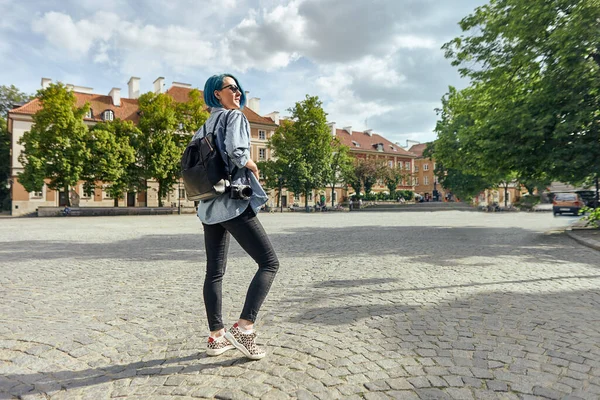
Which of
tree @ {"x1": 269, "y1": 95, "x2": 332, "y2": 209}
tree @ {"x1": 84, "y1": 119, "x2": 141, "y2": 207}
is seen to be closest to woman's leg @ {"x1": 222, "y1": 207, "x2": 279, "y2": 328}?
tree @ {"x1": 84, "y1": 119, "x2": 141, "y2": 207}

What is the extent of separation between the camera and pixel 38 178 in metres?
33.8

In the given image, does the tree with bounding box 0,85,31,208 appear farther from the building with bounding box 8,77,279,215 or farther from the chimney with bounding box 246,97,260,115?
the chimney with bounding box 246,97,260,115

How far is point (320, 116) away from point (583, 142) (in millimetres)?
37993

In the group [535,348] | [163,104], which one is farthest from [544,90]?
[163,104]

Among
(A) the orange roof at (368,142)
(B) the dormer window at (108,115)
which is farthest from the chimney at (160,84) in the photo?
(A) the orange roof at (368,142)

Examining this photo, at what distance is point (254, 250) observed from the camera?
287 cm

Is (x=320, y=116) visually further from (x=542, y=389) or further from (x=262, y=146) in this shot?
(x=542, y=389)

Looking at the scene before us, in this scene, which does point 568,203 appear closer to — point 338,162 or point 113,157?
point 338,162

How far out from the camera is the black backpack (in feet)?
8.70

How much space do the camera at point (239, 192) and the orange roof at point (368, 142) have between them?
7434 centimetres

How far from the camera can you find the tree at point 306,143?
4750cm

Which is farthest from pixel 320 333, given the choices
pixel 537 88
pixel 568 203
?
pixel 568 203

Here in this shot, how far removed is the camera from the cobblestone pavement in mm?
1241

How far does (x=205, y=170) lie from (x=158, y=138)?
128 ft
